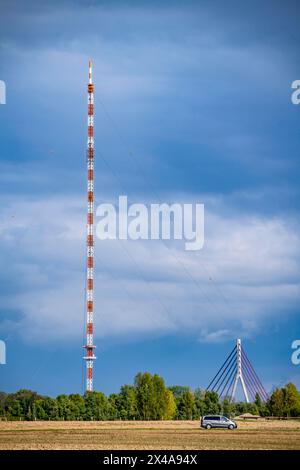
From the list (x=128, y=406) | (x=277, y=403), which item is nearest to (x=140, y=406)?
(x=128, y=406)

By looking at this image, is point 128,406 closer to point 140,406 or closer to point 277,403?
point 140,406

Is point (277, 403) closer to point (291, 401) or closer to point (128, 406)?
point (291, 401)

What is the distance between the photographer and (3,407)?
194625 millimetres

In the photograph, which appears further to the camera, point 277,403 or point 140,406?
point 277,403

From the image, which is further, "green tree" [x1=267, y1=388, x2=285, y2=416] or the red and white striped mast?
"green tree" [x1=267, y1=388, x2=285, y2=416]

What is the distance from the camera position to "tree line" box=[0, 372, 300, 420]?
173 m

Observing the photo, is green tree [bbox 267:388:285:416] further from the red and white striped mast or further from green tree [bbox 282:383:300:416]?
the red and white striped mast

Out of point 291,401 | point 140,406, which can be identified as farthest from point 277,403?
point 140,406

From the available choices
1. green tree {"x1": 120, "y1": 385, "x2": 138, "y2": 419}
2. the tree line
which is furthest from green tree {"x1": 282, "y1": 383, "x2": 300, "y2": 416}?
green tree {"x1": 120, "y1": 385, "x2": 138, "y2": 419}

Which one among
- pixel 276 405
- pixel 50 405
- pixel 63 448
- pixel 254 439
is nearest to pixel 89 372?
pixel 50 405

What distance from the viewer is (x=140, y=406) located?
179 metres

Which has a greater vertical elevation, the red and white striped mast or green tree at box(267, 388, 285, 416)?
the red and white striped mast
